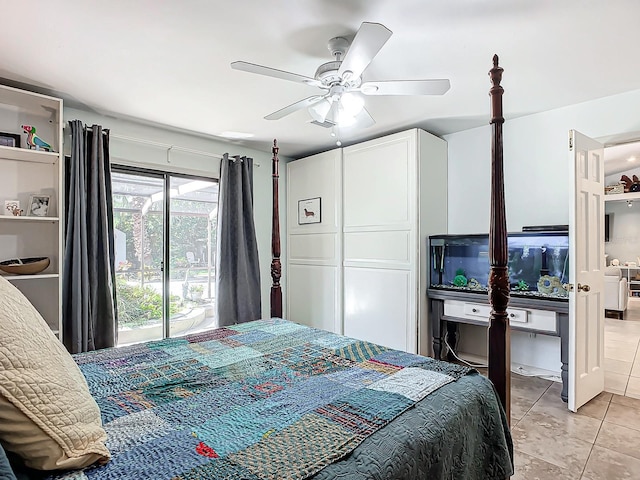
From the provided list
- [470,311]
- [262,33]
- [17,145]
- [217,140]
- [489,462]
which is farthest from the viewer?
[217,140]

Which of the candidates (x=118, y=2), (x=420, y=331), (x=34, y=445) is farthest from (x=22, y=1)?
(x=420, y=331)

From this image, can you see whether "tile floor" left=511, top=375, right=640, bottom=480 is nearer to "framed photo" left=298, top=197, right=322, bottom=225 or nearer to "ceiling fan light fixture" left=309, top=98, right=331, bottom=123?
"ceiling fan light fixture" left=309, top=98, right=331, bottom=123

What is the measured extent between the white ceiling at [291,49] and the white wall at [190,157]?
252 mm

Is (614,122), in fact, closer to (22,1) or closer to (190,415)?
(190,415)

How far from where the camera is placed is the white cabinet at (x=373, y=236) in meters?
3.38

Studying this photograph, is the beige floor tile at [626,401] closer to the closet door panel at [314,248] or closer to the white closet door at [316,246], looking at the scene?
the white closet door at [316,246]

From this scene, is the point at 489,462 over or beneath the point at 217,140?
beneath

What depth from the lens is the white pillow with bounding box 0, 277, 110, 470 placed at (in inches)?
30.4

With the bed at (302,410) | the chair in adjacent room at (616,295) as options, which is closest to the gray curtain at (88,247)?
the bed at (302,410)

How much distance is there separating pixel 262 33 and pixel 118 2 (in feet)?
2.26

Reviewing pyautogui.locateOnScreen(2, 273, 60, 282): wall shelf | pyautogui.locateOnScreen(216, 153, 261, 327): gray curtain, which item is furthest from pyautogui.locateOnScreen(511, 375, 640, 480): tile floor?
pyautogui.locateOnScreen(2, 273, 60, 282): wall shelf

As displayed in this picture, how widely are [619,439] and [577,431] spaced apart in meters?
0.21

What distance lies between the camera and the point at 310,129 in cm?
362

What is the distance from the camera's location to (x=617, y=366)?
344 cm
